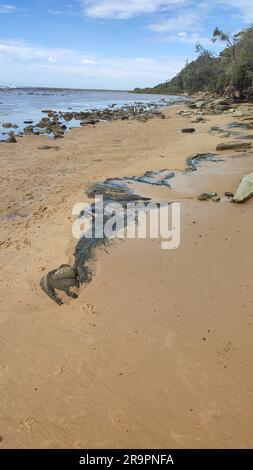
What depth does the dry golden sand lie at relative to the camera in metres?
2.79

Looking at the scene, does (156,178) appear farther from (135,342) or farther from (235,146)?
(135,342)

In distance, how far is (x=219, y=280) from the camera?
14.4 feet

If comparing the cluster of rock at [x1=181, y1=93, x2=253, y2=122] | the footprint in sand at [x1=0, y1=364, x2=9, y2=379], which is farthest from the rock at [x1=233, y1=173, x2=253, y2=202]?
the cluster of rock at [x1=181, y1=93, x2=253, y2=122]

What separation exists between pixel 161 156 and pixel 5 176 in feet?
17.1

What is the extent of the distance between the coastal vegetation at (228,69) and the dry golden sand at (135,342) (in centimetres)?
2889

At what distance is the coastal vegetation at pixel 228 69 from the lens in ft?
104

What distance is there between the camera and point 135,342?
361cm

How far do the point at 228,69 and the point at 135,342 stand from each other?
37429mm

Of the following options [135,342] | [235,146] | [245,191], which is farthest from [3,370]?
[235,146]

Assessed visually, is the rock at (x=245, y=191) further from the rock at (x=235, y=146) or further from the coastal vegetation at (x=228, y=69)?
the coastal vegetation at (x=228, y=69)

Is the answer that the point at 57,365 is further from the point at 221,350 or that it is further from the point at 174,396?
the point at 221,350

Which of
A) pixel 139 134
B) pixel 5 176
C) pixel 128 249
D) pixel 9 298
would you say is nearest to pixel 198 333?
pixel 128 249

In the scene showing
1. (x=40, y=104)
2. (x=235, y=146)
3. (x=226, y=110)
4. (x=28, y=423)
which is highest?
(x=40, y=104)

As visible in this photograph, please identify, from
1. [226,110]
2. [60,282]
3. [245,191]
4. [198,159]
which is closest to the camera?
[60,282]
